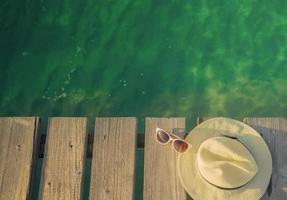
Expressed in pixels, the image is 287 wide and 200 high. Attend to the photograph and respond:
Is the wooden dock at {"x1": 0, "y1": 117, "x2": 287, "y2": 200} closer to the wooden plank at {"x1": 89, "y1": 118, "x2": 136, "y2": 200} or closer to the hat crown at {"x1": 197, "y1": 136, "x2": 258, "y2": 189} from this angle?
the wooden plank at {"x1": 89, "y1": 118, "x2": 136, "y2": 200}

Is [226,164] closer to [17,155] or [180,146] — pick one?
[180,146]

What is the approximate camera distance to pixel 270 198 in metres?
2.44

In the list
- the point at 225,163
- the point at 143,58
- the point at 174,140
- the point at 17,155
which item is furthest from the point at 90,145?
the point at 143,58

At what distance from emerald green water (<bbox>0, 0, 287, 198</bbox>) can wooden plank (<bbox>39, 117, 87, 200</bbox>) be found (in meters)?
0.79

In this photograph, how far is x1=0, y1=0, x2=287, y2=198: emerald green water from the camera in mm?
3451

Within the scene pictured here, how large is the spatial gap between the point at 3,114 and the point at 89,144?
1.10 metres

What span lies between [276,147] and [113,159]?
2.94ft

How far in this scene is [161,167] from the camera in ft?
8.27

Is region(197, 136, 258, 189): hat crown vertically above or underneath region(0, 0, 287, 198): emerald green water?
underneath

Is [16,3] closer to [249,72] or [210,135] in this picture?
[249,72]

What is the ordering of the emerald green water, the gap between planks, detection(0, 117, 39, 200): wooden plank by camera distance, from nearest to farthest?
detection(0, 117, 39, 200): wooden plank < the gap between planks < the emerald green water

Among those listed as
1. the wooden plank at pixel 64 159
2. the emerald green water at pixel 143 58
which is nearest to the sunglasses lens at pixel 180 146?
the wooden plank at pixel 64 159

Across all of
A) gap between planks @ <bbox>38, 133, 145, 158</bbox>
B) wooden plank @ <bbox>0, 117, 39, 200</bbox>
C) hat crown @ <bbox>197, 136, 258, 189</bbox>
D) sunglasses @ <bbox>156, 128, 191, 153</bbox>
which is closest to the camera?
hat crown @ <bbox>197, 136, 258, 189</bbox>

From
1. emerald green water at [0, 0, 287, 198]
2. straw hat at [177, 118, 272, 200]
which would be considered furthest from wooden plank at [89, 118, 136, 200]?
emerald green water at [0, 0, 287, 198]
